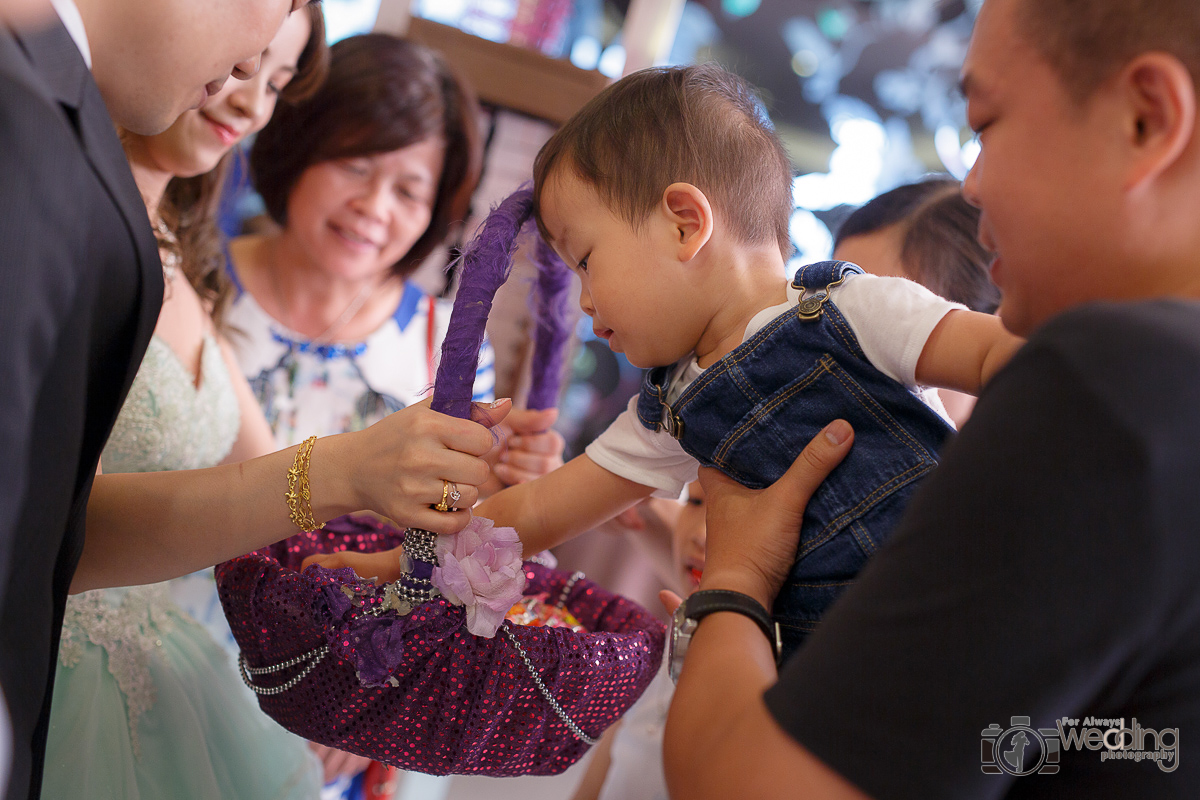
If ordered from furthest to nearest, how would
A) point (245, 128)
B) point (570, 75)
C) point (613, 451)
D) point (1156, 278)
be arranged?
point (570, 75) → point (245, 128) → point (613, 451) → point (1156, 278)

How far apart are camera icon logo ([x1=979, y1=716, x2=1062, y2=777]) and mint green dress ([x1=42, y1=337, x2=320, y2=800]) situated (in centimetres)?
102

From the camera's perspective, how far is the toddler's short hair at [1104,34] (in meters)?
0.53

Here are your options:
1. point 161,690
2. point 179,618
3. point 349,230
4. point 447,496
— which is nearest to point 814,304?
point 447,496

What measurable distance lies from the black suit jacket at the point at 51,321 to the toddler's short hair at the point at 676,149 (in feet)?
1.75

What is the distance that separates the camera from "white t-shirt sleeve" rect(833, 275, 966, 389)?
33.2 inches

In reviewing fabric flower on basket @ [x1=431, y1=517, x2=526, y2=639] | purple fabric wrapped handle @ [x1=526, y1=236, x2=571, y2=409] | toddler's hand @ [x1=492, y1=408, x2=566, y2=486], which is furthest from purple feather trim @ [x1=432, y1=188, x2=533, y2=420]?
toddler's hand @ [x1=492, y1=408, x2=566, y2=486]

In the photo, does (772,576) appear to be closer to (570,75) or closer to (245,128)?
(245,128)

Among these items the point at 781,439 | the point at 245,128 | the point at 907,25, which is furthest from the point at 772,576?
the point at 907,25

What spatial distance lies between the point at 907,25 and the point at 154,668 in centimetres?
349

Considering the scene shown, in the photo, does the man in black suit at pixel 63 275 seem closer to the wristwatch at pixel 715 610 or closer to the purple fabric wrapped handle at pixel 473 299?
the purple fabric wrapped handle at pixel 473 299

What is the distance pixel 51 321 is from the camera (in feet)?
1.88

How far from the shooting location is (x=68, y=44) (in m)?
0.63

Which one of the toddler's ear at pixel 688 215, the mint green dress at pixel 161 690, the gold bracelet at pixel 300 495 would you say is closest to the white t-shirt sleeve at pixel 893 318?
the toddler's ear at pixel 688 215

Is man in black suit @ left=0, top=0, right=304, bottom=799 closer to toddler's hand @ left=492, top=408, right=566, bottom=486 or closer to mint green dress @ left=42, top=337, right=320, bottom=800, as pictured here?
mint green dress @ left=42, top=337, right=320, bottom=800
